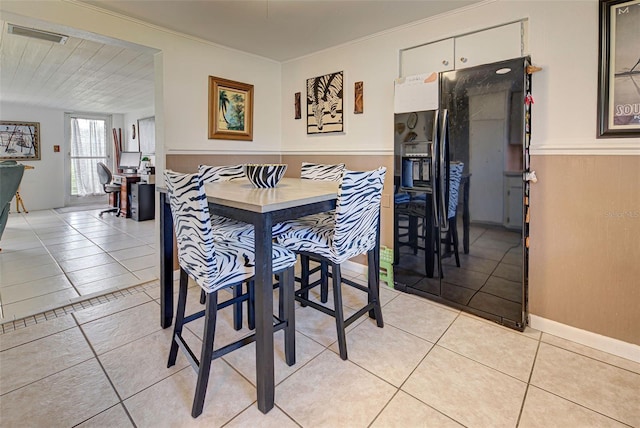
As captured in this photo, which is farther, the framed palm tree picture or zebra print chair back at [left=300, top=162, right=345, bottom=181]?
the framed palm tree picture

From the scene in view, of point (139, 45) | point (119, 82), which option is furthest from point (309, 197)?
point (119, 82)

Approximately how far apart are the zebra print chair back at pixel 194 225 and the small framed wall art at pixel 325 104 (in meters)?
2.04

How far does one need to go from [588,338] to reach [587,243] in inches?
22.8

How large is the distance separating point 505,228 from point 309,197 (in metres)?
1.38

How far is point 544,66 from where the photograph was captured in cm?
203

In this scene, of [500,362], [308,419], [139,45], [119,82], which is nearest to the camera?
[308,419]

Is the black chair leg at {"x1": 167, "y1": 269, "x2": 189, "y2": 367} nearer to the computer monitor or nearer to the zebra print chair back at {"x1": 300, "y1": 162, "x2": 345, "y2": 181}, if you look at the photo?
the zebra print chair back at {"x1": 300, "y1": 162, "x2": 345, "y2": 181}

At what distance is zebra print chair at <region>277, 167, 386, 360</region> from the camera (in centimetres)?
168

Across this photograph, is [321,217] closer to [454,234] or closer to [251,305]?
[251,305]

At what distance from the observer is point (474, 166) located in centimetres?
221

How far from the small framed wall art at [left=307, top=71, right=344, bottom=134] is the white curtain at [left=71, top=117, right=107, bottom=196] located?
6778 millimetres

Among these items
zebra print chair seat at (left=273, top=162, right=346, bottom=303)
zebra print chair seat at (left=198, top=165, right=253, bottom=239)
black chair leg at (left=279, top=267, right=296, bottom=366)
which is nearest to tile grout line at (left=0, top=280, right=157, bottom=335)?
zebra print chair seat at (left=198, top=165, right=253, bottom=239)

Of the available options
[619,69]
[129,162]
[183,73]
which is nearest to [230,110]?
[183,73]

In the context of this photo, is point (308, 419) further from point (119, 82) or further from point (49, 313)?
point (119, 82)
